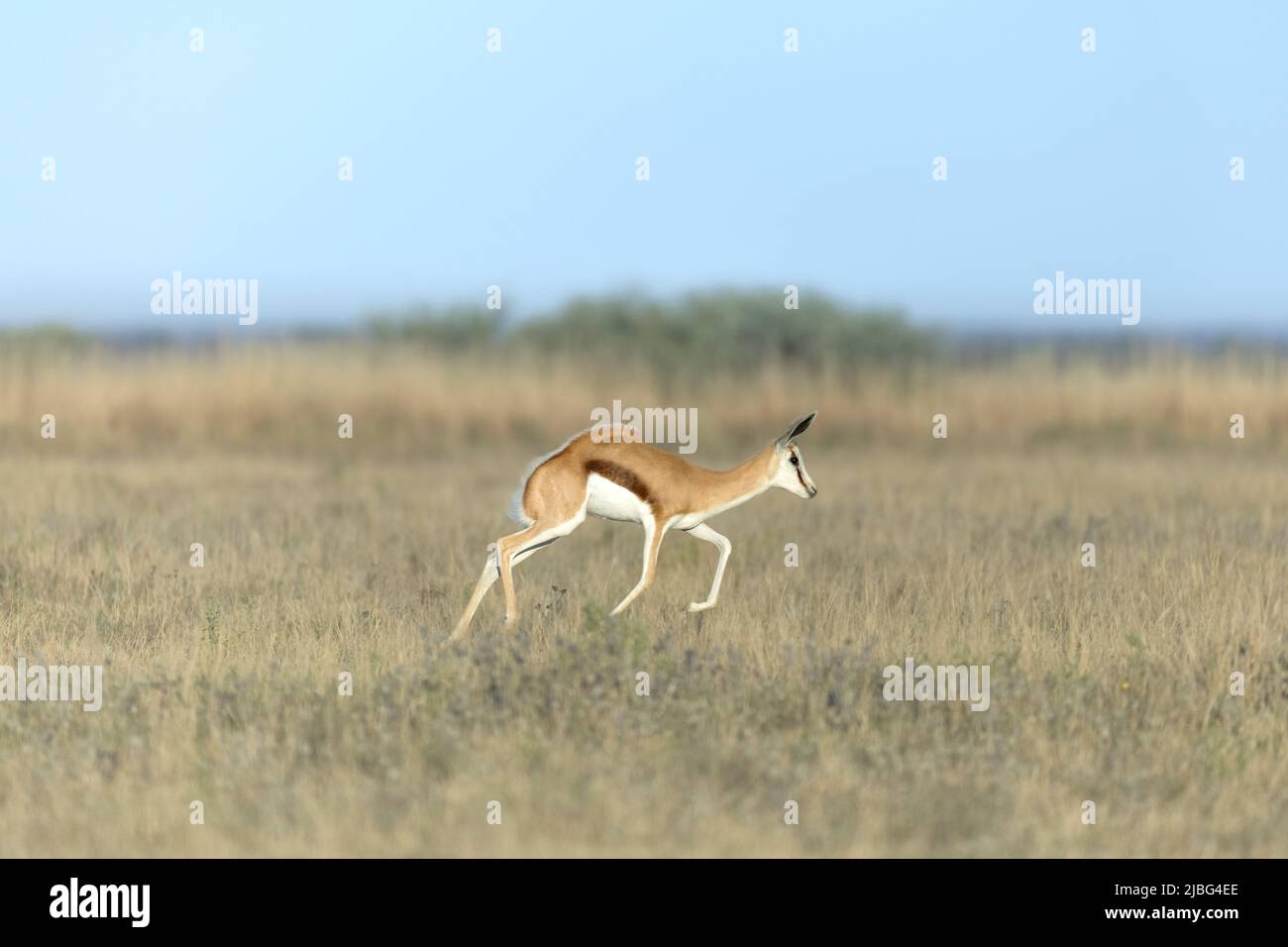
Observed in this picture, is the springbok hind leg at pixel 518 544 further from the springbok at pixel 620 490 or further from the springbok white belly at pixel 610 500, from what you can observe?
the springbok white belly at pixel 610 500

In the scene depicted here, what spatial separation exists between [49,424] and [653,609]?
15006mm

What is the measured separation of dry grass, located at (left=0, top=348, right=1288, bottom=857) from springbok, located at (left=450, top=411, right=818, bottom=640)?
0.46m

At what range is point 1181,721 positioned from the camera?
26.3 feet

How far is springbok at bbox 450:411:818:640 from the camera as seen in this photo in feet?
30.6

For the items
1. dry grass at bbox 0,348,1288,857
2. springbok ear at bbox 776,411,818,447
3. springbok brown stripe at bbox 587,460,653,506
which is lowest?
dry grass at bbox 0,348,1288,857

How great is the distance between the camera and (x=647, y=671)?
27.7 feet

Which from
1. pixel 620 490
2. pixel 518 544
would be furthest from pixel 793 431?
pixel 518 544

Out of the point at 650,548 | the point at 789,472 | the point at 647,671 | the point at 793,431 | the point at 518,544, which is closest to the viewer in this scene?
the point at 647,671

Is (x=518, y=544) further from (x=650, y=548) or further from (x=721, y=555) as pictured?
(x=721, y=555)

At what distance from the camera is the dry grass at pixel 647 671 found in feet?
21.4

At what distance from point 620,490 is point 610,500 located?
0.08 metres

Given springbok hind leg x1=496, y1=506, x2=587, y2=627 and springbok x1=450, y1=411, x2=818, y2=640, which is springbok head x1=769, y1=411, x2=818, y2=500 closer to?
springbok x1=450, y1=411, x2=818, y2=640

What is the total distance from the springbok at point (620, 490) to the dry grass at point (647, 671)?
1.51 ft

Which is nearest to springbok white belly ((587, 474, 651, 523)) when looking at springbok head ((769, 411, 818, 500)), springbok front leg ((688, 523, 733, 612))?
springbok front leg ((688, 523, 733, 612))
